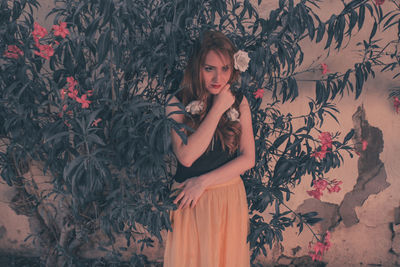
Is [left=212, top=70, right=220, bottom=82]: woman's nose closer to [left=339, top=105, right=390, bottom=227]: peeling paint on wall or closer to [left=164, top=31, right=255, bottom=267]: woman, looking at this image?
[left=164, top=31, right=255, bottom=267]: woman

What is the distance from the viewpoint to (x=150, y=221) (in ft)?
4.44

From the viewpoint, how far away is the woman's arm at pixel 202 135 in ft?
4.10

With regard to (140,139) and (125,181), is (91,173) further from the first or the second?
(125,181)

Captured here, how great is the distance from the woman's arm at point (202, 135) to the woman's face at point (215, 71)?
0.06m

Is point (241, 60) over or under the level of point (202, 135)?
over

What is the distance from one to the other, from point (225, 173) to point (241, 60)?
482 millimetres

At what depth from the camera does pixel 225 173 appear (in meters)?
1.37

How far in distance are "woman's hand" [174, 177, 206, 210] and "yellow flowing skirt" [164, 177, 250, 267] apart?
2.2 inches

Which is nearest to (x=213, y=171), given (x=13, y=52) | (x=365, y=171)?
(x=13, y=52)

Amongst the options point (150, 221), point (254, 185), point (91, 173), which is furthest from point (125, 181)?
point (254, 185)

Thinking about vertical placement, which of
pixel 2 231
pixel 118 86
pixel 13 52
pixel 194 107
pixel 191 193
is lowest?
pixel 2 231

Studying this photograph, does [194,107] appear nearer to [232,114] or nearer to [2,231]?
[232,114]

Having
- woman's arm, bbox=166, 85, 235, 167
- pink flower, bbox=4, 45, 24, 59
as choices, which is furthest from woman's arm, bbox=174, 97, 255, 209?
pink flower, bbox=4, 45, 24, 59

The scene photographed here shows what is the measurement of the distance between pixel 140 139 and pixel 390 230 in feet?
6.15
